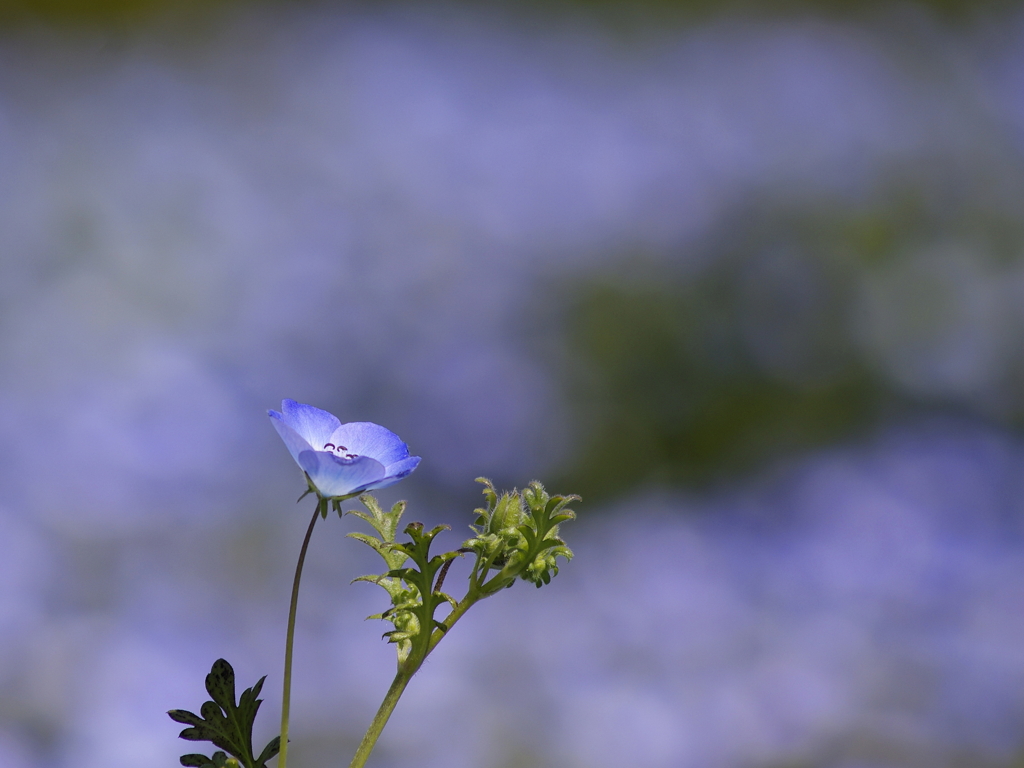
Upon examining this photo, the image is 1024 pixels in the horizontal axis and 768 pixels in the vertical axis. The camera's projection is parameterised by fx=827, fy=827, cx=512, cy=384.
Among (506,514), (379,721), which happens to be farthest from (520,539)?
(379,721)

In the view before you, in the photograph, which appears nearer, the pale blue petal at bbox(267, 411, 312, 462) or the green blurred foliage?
the pale blue petal at bbox(267, 411, 312, 462)

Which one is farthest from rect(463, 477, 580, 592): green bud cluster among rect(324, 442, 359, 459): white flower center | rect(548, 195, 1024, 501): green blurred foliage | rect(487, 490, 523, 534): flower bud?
rect(548, 195, 1024, 501): green blurred foliage

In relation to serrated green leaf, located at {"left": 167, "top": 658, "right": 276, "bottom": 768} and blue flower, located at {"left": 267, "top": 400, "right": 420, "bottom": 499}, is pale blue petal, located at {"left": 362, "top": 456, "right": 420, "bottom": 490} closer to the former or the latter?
blue flower, located at {"left": 267, "top": 400, "right": 420, "bottom": 499}

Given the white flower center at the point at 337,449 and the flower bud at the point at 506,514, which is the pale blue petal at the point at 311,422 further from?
the flower bud at the point at 506,514

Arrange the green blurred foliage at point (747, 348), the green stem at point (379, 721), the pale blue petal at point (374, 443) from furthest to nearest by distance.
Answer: the green blurred foliage at point (747, 348), the pale blue petal at point (374, 443), the green stem at point (379, 721)

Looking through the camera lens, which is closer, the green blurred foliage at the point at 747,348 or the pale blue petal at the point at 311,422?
the pale blue petal at the point at 311,422

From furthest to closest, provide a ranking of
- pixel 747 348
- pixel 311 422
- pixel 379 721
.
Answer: pixel 747 348 < pixel 311 422 < pixel 379 721

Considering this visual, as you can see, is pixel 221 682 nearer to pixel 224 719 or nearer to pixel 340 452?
pixel 224 719

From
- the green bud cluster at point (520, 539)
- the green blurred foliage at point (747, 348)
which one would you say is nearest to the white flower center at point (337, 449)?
the green bud cluster at point (520, 539)
